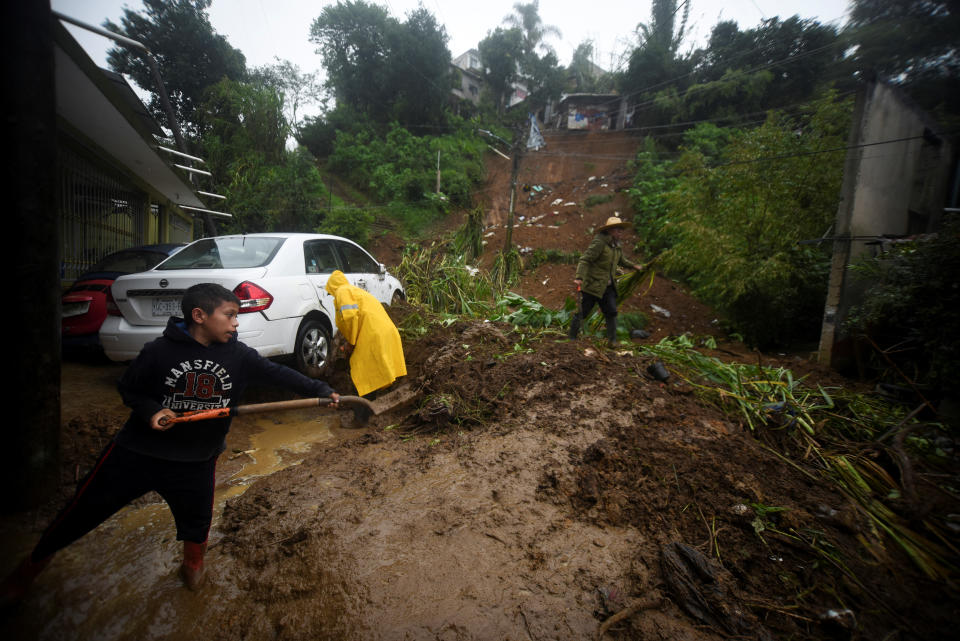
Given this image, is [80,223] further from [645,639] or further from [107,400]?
[645,639]

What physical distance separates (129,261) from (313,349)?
10.7 ft

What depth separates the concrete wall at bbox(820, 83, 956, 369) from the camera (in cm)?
609

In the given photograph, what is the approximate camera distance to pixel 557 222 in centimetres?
1806

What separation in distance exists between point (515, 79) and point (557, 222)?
25.9 m

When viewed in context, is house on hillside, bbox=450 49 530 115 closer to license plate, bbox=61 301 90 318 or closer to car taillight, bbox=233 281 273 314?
license plate, bbox=61 301 90 318

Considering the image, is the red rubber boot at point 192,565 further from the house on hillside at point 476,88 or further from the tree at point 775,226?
the house on hillside at point 476,88

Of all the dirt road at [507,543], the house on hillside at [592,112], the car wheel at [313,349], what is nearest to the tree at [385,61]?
the house on hillside at [592,112]

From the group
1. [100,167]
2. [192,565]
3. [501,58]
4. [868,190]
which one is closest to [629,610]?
[192,565]

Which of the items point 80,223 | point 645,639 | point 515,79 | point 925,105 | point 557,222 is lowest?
point 645,639

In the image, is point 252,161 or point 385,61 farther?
point 385,61

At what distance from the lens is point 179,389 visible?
178cm

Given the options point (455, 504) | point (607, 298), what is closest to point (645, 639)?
point (455, 504)

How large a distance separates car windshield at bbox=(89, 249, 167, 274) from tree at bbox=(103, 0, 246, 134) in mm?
13697

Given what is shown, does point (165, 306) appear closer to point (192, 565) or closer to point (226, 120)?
point (192, 565)
